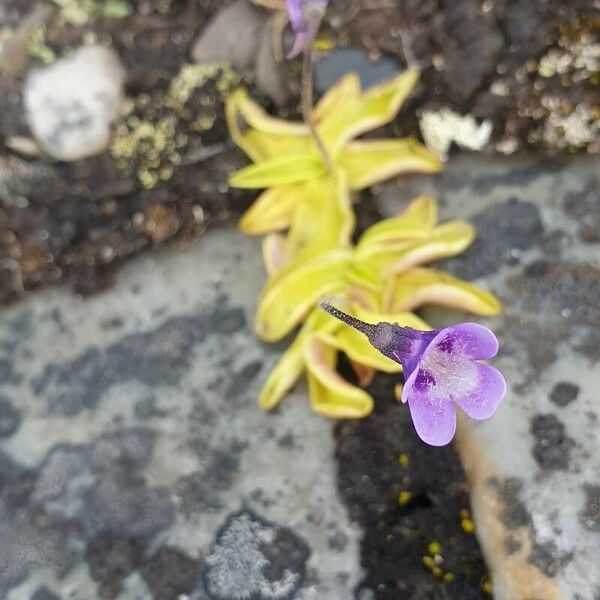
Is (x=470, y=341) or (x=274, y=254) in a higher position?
(x=470, y=341)

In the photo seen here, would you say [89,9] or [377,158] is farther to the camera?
[89,9]

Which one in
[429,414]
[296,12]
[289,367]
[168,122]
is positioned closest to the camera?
[429,414]

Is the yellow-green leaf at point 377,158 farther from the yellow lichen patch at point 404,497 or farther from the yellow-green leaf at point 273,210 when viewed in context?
the yellow lichen patch at point 404,497

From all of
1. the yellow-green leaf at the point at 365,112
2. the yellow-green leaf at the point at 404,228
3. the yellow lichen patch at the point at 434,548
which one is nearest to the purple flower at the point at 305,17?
the yellow-green leaf at the point at 365,112

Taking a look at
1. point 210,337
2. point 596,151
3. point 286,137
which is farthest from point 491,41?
point 210,337

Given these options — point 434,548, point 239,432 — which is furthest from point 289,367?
point 434,548

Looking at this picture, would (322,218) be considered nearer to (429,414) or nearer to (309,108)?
(309,108)

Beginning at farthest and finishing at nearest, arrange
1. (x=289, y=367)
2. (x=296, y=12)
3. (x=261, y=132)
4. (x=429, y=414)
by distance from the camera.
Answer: (x=261, y=132), (x=289, y=367), (x=296, y=12), (x=429, y=414)
